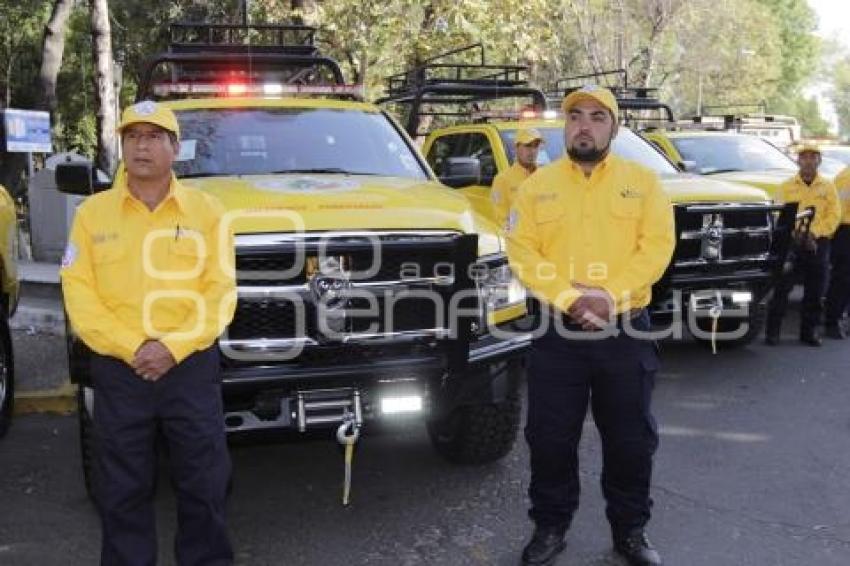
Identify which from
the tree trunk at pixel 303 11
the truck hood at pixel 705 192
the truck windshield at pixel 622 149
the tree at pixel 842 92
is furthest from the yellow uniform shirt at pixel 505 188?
the tree at pixel 842 92

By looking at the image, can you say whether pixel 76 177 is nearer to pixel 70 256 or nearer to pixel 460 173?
pixel 70 256

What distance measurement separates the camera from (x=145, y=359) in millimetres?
3252

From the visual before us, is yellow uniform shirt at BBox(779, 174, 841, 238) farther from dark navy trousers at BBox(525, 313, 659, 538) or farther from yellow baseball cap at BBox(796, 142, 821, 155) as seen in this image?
dark navy trousers at BBox(525, 313, 659, 538)

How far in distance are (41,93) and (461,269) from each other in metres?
16.7

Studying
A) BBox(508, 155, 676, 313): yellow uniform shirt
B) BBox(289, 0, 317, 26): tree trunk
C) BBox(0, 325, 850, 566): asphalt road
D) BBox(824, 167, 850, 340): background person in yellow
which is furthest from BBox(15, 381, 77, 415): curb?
BBox(289, 0, 317, 26): tree trunk

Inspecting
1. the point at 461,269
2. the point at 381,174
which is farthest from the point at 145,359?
the point at 381,174

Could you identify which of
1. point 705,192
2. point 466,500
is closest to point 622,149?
point 705,192

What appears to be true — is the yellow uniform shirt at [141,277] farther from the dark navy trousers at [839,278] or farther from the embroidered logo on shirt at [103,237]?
the dark navy trousers at [839,278]

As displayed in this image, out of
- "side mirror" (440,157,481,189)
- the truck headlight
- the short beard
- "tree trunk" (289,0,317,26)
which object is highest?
"tree trunk" (289,0,317,26)

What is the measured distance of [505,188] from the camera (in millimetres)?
7414

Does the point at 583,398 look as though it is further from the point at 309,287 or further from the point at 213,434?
the point at 213,434

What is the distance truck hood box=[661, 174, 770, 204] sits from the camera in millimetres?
7066

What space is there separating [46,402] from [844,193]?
22.3ft

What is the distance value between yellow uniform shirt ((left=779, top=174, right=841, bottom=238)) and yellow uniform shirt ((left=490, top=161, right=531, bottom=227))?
2.51 m
